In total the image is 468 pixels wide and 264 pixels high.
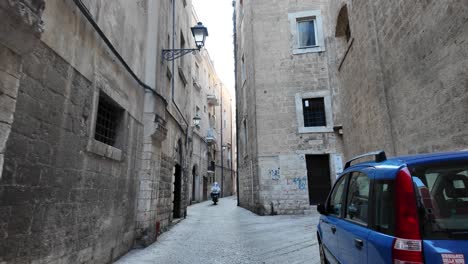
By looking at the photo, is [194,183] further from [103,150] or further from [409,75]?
[409,75]

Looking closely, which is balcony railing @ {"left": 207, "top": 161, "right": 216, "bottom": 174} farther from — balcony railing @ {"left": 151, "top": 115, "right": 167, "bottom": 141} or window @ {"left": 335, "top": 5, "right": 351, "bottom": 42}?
balcony railing @ {"left": 151, "top": 115, "right": 167, "bottom": 141}

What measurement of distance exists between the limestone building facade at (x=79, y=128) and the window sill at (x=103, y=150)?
2cm

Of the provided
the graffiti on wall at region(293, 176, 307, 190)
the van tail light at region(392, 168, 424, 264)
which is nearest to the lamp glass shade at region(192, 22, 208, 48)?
the van tail light at region(392, 168, 424, 264)

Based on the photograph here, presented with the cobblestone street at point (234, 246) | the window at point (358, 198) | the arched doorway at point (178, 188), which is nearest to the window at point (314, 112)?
the cobblestone street at point (234, 246)

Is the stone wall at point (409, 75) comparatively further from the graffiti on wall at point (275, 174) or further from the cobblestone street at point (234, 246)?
the graffiti on wall at point (275, 174)

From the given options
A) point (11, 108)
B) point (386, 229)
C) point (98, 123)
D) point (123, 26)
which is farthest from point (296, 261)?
point (123, 26)

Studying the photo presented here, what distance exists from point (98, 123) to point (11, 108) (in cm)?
276

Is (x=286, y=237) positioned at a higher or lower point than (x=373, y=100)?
lower

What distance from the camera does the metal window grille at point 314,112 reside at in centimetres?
1311

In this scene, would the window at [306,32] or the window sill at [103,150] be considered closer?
the window sill at [103,150]

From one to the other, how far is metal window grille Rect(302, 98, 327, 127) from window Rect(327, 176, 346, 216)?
9770mm

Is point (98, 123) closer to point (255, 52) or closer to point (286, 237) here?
point (286, 237)

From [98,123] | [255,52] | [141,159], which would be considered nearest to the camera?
[98,123]

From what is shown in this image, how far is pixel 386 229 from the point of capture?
1.85 metres
